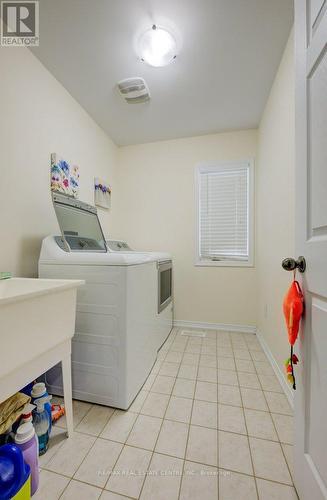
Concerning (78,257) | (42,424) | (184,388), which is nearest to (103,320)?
(78,257)

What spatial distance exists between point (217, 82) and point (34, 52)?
1.39m

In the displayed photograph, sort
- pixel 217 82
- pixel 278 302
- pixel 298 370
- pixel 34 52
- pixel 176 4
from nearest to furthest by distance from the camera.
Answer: pixel 298 370
pixel 176 4
pixel 34 52
pixel 278 302
pixel 217 82

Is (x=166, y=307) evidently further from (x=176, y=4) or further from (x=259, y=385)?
Answer: (x=176, y=4)

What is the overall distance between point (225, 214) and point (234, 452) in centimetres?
212

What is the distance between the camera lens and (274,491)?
0.83 m

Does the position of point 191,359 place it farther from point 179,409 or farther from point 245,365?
point 179,409

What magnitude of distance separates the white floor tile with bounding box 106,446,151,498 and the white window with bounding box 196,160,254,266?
6.09ft

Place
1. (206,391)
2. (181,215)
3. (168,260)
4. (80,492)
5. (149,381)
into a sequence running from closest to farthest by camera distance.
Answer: (80,492), (206,391), (149,381), (168,260), (181,215)

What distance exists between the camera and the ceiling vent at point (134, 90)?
170 cm

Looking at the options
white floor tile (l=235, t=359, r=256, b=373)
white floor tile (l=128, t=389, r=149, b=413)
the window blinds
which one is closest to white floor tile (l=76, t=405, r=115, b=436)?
white floor tile (l=128, t=389, r=149, b=413)

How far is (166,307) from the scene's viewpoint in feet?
7.22

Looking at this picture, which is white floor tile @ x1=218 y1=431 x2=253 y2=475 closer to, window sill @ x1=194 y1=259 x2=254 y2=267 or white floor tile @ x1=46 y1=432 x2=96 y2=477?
white floor tile @ x1=46 y1=432 x2=96 y2=477

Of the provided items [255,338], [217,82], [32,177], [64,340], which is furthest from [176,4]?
[255,338]

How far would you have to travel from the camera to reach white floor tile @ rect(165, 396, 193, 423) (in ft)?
3.90
